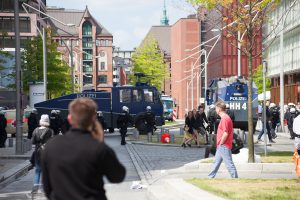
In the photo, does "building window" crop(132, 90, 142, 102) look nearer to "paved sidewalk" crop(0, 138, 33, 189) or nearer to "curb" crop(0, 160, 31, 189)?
"paved sidewalk" crop(0, 138, 33, 189)

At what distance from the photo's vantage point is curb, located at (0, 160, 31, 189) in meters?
17.0

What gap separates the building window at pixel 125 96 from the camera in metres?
40.3

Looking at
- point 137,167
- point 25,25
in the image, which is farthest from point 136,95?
point 25,25

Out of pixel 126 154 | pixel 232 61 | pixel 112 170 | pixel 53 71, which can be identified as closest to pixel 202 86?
pixel 232 61

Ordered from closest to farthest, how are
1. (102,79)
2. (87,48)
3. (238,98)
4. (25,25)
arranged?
(238,98) < (25,25) < (87,48) < (102,79)

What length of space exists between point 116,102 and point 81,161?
34.8 m

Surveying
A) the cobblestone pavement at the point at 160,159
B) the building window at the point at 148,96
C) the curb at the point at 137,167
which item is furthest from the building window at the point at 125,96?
the curb at the point at 137,167

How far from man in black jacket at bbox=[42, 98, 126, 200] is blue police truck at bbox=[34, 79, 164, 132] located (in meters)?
34.1

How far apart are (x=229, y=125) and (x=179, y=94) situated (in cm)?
12561

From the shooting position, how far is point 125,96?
40406mm

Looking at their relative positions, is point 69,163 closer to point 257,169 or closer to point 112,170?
point 112,170

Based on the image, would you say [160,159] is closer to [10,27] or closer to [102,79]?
[10,27]

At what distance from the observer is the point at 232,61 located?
11144 centimetres

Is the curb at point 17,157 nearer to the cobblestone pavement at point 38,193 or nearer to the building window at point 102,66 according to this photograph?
the cobblestone pavement at point 38,193
